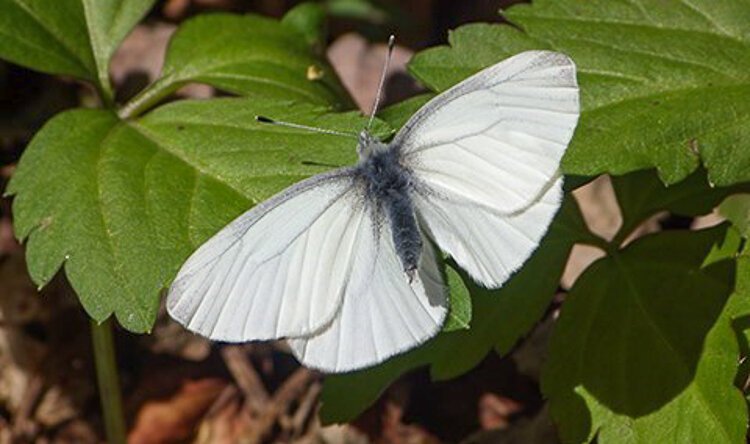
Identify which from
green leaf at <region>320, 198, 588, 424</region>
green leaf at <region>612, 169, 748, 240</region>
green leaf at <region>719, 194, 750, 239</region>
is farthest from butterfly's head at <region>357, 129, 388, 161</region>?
green leaf at <region>719, 194, 750, 239</region>

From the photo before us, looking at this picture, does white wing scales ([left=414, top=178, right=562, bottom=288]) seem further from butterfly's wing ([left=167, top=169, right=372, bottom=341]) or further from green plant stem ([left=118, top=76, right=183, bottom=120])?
green plant stem ([left=118, top=76, right=183, bottom=120])

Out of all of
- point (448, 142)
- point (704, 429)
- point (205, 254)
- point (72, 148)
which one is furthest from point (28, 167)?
→ point (704, 429)

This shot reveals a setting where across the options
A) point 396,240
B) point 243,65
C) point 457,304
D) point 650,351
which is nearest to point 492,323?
point 650,351

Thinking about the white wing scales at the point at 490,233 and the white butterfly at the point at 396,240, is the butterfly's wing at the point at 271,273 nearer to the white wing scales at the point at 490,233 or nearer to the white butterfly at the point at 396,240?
the white butterfly at the point at 396,240

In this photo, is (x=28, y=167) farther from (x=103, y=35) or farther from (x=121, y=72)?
(x=121, y=72)

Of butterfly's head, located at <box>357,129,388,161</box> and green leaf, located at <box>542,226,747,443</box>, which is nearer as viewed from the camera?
butterfly's head, located at <box>357,129,388,161</box>
